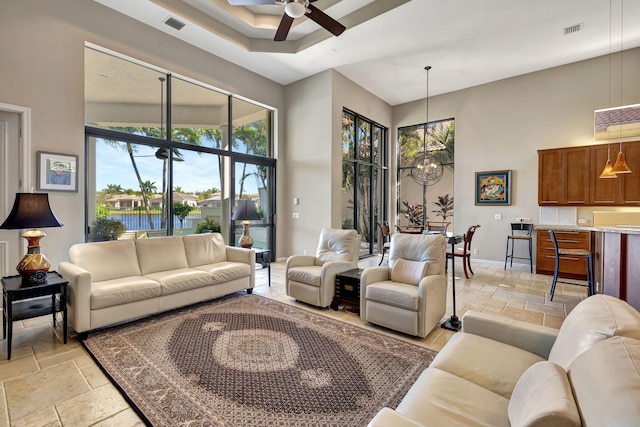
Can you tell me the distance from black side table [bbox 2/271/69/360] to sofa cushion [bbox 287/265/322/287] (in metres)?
2.34

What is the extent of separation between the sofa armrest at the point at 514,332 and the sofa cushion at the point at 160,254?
3.51 metres

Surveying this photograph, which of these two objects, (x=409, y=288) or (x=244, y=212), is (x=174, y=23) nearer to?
(x=244, y=212)

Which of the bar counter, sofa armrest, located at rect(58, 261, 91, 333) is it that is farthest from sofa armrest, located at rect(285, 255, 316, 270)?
the bar counter

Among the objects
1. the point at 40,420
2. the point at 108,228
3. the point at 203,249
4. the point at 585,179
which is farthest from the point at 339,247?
the point at 585,179

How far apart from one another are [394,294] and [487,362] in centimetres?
138

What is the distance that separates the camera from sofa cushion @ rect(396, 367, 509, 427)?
1.19m

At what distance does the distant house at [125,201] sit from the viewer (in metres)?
4.39

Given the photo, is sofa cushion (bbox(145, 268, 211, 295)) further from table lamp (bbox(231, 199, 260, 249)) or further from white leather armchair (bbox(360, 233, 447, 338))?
white leather armchair (bbox(360, 233, 447, 338))

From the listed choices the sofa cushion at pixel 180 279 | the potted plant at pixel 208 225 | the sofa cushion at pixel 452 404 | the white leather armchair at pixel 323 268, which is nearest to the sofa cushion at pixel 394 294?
the white leather armchair at pixel 323 268

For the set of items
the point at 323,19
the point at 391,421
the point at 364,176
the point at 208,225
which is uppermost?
the point at 323,19

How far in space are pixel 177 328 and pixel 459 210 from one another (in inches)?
251

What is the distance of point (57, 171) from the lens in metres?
3.74

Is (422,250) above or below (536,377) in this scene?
above

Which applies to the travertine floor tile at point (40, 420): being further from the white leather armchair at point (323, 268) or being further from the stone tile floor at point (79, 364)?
the white leather armchair at point (323, 268)
